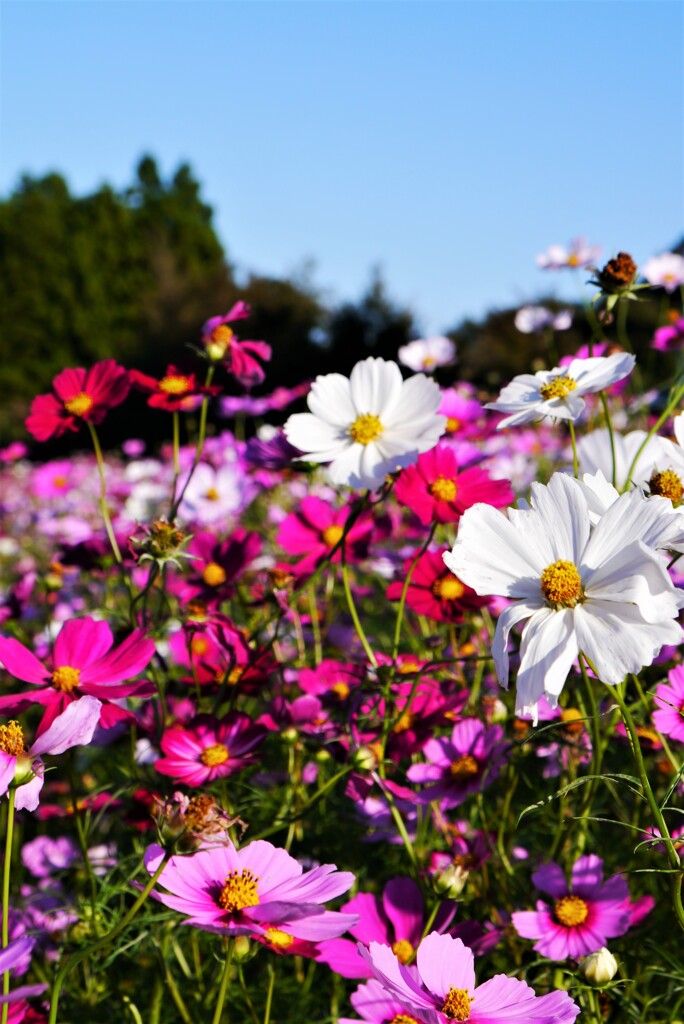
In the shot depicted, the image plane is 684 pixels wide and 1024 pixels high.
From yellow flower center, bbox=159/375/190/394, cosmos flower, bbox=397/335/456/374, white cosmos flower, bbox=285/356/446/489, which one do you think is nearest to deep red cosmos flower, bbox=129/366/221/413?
yellow flower center, bbox=159/375/190/394

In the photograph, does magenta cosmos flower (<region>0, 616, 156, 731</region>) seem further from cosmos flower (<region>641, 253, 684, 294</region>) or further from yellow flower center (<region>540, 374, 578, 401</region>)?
cosmos flower (<region>641, 253, 684, 294</region>)

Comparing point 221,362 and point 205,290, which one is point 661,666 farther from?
point 205,290

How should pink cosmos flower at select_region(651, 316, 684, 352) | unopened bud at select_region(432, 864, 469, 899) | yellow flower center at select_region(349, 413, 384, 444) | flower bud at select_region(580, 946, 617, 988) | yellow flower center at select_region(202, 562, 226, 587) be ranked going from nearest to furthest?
flower bud at select_region(580, 946, 617, 988) < unopened bud at select_region(432, 864, 469, 899) < yellow flower center at select_region(349, 413, 384, 444) < yellow flower center at select_region(202, 562, 226, 587) < pink cosmos flower at select_region(651, 316, 684, 352)

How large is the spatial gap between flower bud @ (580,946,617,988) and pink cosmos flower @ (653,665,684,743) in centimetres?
19

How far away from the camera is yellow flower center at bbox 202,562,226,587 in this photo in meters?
1.19

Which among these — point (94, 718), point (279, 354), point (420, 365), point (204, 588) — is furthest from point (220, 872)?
point (279, 354)

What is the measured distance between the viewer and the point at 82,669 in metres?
0.86

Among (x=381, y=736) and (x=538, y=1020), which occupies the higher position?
(x=381, y=736)

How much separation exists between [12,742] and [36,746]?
17 mm

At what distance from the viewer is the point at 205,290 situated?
1391 centimetres

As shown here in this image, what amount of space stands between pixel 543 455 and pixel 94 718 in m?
2.91

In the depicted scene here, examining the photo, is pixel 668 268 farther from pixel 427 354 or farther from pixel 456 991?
pixel 456 991

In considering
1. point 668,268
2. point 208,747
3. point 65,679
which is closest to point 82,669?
point 65,679

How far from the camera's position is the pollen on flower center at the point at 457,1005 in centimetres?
57
